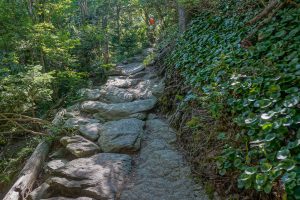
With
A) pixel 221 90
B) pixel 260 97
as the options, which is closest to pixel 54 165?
pixel 221 90

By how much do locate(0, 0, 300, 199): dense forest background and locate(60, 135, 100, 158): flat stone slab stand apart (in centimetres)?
58

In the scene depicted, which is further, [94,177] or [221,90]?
[94,177]

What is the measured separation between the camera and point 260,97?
2602 mm

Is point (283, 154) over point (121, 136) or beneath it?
over

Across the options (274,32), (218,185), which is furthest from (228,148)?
(274,32)

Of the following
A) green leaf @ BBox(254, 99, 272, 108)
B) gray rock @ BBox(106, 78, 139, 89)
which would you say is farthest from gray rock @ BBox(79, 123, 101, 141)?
green leaf @ BBox(254, 99, 272, 108)

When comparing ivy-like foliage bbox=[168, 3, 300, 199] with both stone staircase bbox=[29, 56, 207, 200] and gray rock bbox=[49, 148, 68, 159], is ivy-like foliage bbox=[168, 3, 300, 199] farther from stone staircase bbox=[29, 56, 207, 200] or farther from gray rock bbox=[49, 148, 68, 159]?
gray rock bbox=[49, 148, 68, 159]

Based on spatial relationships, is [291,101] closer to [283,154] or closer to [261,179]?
[283,154]

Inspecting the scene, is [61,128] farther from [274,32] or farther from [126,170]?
[274,32]

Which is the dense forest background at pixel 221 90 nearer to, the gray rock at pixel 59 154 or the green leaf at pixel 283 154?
the green leaf at pixel 283 154

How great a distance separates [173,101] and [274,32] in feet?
9.46

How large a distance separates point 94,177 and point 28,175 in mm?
1626

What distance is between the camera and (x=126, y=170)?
4.36 m

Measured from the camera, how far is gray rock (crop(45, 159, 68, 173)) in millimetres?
4907
